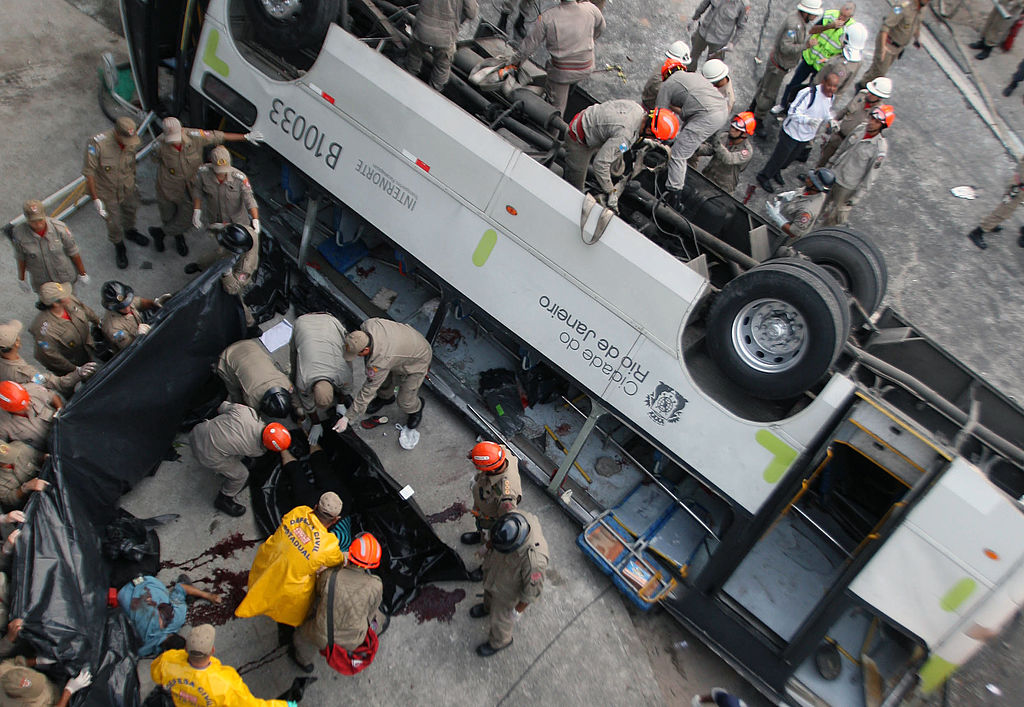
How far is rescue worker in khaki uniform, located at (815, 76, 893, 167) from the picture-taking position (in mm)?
8586

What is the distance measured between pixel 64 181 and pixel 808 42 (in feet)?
28.9

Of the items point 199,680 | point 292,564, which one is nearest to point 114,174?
point 292,564

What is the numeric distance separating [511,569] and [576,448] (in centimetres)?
116

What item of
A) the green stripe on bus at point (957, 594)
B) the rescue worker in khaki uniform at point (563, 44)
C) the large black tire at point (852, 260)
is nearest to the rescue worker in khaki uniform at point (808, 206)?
the large black tire at point (852, 260)

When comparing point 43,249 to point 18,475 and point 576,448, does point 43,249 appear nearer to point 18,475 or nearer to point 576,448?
point 18,475

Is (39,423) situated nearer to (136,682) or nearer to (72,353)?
(72,353)

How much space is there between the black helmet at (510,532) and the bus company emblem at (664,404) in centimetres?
123

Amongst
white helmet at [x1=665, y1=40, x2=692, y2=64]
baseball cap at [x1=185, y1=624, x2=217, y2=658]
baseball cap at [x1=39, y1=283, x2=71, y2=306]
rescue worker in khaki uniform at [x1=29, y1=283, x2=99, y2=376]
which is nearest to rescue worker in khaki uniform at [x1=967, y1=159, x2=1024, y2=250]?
white helmet at [x1=665, y1=40, x2=692, y2=64]

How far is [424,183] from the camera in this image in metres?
5.84

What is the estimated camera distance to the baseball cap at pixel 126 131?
633 cm

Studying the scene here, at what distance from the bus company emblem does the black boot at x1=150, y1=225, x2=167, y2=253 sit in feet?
16.4

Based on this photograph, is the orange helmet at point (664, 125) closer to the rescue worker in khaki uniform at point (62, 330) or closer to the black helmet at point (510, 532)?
the black helmet at point (510, 532)

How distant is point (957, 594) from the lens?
173 inches

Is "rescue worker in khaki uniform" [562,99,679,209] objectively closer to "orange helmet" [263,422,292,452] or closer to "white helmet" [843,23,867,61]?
"orange helmet" [263,422,292,452]
